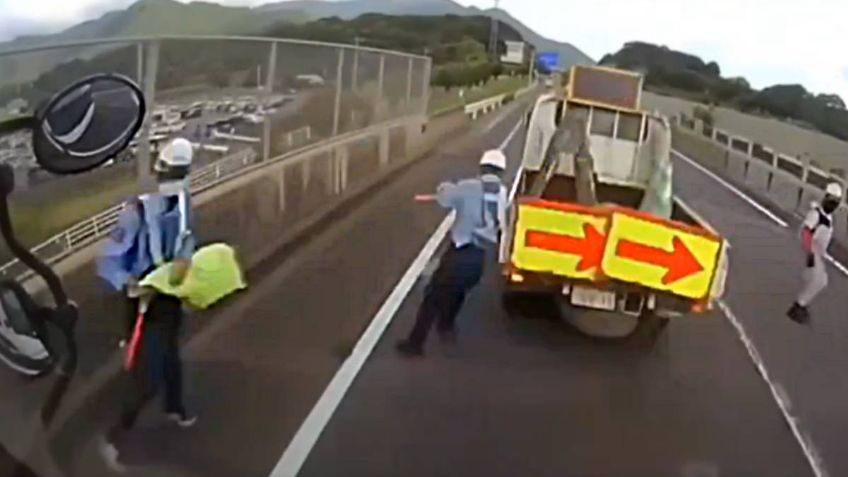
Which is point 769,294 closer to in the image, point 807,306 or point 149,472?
point 807,306

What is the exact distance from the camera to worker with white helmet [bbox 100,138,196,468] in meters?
2.32

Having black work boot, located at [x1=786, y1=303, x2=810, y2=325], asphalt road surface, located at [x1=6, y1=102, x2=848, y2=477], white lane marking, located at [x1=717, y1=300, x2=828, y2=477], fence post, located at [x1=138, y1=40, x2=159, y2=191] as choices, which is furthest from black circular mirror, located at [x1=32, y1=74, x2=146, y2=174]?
black work boot, located at [x1=786, y1=303, x2=810, y2=325]

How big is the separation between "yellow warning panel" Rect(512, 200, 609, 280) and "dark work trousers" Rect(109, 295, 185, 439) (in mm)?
578

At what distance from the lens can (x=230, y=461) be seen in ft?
8.02

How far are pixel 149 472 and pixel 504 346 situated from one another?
2.08ft

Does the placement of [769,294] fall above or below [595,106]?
below

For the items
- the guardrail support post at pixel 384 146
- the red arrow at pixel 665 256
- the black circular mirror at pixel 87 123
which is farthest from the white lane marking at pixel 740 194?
the black circular mirror at pixel 87 123

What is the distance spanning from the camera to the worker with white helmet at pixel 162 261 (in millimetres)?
2322

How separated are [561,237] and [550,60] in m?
0.31

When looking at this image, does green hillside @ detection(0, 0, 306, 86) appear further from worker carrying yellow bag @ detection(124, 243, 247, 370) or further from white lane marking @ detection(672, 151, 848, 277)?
white lane marking @ detection(672, 151, 848, 277)

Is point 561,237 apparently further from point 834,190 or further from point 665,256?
point 834,190

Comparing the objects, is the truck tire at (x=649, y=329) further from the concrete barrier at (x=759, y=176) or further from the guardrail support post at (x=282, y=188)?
the guardrail support post at (x=282, y=188)

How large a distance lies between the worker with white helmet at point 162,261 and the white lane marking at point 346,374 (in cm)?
20

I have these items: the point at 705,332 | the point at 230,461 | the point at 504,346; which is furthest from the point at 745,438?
the point at 230,461
